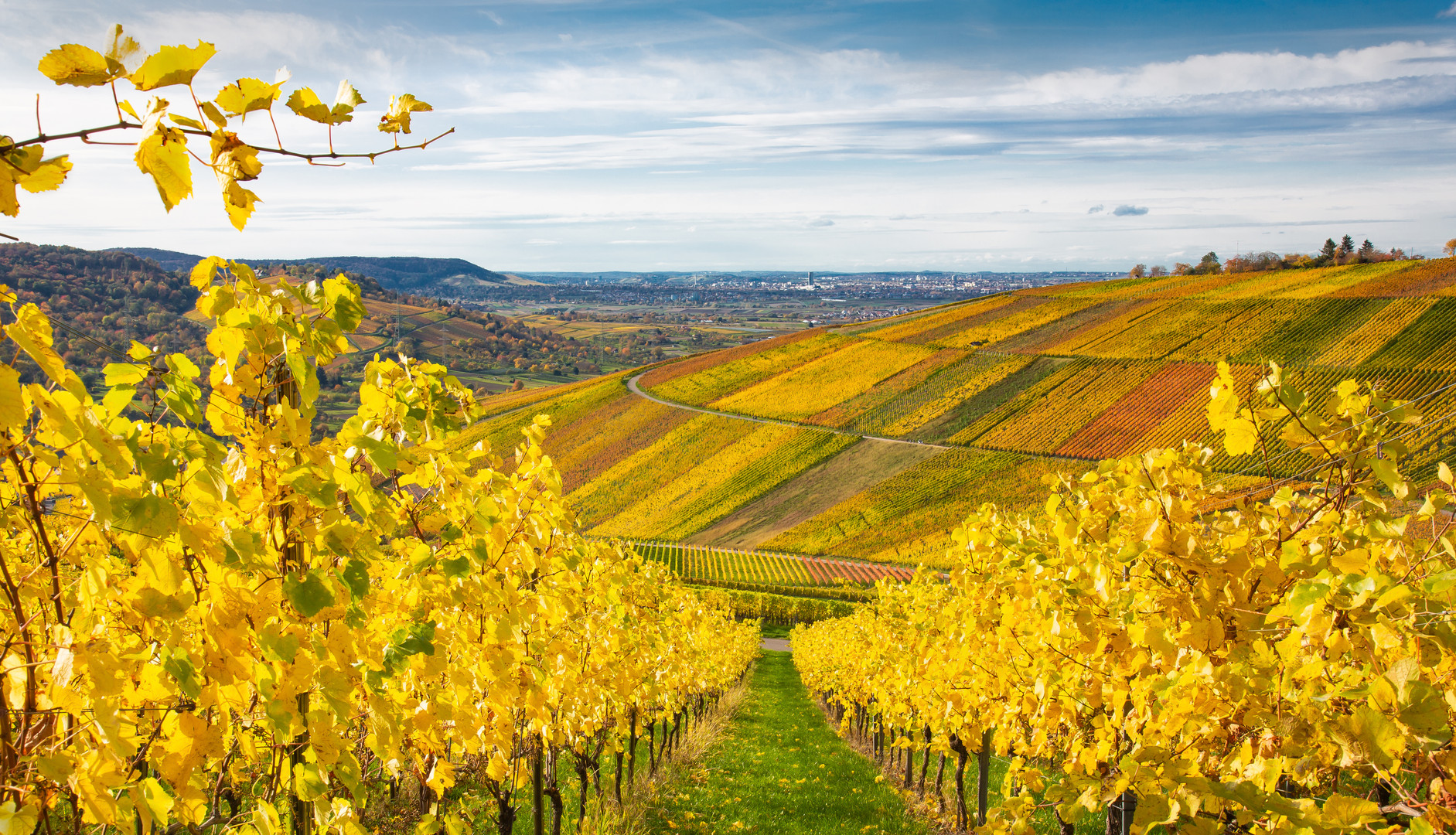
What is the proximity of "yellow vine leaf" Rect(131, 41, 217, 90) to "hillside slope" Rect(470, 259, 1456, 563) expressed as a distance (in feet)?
138

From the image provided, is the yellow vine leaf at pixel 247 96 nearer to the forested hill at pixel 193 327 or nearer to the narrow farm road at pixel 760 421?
the forested hill at pixel 193 327

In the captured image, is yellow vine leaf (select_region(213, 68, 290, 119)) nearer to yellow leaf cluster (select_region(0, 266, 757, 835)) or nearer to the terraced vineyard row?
yellow leaf cluster (select_region(0, 266, 757, 835))

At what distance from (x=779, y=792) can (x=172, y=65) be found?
38.2ft

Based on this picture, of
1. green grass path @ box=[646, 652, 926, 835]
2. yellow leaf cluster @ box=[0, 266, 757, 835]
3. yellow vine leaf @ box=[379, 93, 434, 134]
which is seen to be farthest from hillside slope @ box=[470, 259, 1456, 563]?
yellow vine leaf @ box=[379, 93, 434, 134]

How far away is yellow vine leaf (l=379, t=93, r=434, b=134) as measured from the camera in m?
1.51

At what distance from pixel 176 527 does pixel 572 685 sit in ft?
13.9

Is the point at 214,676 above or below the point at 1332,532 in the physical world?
below

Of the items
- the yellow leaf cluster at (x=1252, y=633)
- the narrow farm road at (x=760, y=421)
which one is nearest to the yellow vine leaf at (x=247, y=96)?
the yellow leaf cluster at (x=1252, y=633)

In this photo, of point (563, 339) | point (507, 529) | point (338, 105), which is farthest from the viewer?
point (563, 339)

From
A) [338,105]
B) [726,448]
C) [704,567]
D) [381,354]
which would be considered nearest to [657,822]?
[381,354]

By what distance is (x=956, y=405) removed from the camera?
183 ft

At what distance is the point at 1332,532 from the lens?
2.96m

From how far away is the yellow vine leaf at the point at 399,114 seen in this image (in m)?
1.51

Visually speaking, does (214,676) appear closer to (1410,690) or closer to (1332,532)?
(1410,690)
